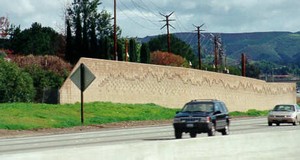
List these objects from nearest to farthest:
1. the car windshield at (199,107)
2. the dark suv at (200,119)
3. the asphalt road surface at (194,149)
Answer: the asphalt road surface at (194,149)
the dark suv at (200,119)
the car windshield at (199,107)

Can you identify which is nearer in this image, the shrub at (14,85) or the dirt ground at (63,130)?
the dirt ground at (63,130)

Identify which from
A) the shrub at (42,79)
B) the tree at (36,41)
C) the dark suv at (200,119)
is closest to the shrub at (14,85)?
the shrub at (42,79)

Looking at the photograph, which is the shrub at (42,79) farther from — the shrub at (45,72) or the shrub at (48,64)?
the shrub at (48,64)

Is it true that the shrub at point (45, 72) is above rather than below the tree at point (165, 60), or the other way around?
below

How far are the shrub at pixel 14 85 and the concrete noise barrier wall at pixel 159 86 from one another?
2681mm

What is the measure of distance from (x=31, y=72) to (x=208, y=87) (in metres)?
24.9

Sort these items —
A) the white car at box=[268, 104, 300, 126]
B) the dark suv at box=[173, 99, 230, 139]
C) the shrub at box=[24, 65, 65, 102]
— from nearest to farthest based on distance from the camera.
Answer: the dark suv at box=[173, 99, 230, 139], the white car at box=[268, 104, 300, 126], the shrub at box=[24, 65, 65, 102]

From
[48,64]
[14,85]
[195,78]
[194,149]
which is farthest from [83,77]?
[195,78]

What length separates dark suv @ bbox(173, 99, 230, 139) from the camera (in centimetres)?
3089

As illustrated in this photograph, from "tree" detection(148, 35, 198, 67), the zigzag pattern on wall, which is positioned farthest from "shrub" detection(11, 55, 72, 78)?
"tree" detection(148, 35, 198, 67)

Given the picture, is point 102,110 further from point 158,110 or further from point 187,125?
point 187,125

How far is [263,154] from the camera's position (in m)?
18.2

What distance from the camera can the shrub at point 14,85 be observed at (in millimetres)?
55688

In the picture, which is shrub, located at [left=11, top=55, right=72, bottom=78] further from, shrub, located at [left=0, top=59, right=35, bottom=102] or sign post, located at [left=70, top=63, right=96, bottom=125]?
sign post, located at [left=70, top=63, right=96, bottom=125]
